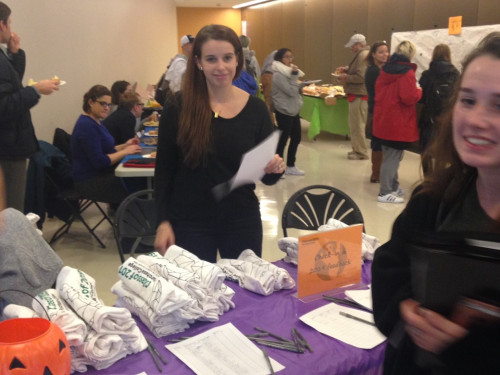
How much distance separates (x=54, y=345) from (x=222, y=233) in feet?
3.41

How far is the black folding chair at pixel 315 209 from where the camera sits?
2594mm

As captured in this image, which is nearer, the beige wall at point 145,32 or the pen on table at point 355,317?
the pen on table at point 355,317

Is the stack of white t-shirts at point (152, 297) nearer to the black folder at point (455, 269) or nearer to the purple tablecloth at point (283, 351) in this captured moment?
the purple tablecloth at point (283, 351)

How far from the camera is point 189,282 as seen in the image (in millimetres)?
1576

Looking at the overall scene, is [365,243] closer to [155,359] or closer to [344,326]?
[344,326]

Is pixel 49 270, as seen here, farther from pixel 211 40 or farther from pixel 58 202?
pixel 58 202

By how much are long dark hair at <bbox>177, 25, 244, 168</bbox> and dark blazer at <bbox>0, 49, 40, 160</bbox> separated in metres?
1.80

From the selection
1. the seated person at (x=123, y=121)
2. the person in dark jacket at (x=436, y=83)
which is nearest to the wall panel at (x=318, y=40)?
the person in dark jacket at (x=436, y=83)

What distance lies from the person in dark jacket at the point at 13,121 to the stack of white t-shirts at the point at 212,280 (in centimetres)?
218

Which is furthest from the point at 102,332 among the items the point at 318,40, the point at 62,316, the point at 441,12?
the point at 318,40

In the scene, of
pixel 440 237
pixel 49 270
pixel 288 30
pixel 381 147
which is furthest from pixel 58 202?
pixel 288 30

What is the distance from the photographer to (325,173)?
6.68 meters

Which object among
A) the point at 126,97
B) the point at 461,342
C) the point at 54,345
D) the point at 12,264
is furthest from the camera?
the point at 126,97

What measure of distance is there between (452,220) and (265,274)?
2.90 ft
